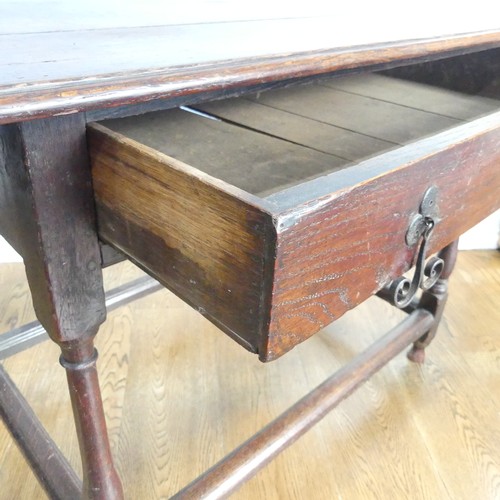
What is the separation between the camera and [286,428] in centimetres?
83

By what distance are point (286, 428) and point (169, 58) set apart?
23.1 inches

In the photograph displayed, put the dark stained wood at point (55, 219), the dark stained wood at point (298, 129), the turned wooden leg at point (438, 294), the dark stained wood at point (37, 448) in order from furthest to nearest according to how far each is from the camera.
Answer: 1. the turned wooden leg at point (438, 294)
2. the dark stained wood at point (37, 448)
3. the dark stained wood at point (298, 129)
4. the dark stained wood at point (55, 219)

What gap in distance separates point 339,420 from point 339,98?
0.61 m

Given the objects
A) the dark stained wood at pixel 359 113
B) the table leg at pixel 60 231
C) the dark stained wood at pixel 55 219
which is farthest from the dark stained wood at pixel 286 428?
the dark stained wood at pixel 359 113

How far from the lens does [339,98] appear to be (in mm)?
799

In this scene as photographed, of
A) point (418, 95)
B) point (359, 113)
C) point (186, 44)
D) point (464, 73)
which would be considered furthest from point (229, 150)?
point (464, 73)

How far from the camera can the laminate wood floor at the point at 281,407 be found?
36.9 inches

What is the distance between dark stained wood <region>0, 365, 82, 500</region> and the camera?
75 cm

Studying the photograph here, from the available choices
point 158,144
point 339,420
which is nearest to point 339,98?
point 158,144

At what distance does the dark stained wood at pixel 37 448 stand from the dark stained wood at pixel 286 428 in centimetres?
16

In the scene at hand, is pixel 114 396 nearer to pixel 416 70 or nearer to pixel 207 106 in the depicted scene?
pixel 207 106

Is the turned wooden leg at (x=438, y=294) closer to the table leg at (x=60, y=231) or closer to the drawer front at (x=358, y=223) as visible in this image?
the drawer front at (x=358, y=223)

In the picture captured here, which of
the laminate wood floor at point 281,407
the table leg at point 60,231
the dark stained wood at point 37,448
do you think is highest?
the table leg at point 60,231

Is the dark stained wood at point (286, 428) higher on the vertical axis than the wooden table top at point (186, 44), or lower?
lower
